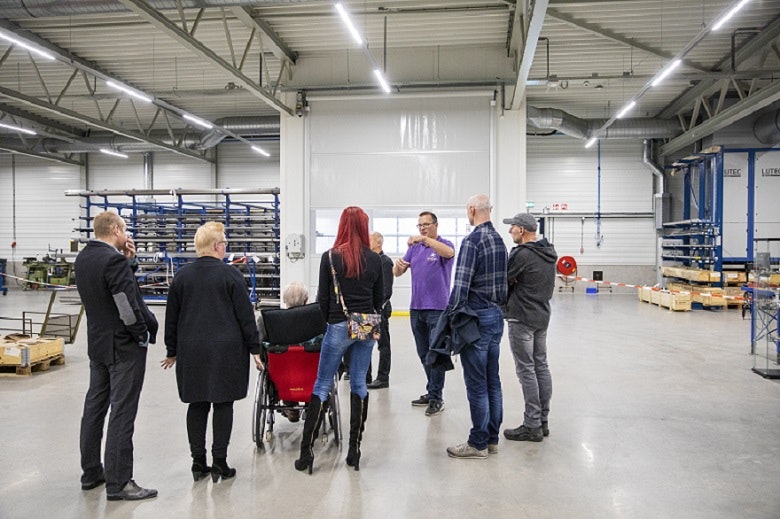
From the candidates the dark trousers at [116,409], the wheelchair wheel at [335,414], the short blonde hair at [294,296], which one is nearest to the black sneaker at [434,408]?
the wheelchair wheel at [335,414]

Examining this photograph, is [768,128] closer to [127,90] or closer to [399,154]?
[399,154]

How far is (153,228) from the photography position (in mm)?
13203

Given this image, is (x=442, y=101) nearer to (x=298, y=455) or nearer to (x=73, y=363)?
(x=73, y=363)

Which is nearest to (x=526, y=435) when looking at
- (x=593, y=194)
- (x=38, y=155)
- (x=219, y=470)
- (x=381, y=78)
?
(x=219, y=470)

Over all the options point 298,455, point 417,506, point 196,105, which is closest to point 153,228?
point 196,105

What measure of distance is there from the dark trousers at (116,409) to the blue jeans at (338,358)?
980mm

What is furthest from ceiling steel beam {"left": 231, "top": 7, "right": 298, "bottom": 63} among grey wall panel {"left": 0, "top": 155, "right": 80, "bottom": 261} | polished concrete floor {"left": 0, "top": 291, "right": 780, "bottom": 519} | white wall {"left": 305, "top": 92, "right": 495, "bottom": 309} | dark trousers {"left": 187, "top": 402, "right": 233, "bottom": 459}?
grey wall panel {"left": 0, "top": 155, "right": 80, "bottom": 261}

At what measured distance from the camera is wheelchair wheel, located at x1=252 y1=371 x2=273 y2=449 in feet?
11.3

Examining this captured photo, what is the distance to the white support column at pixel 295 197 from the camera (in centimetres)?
1091

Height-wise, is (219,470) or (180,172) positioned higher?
(180,172)

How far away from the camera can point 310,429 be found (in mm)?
3143

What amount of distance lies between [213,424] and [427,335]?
1954 millimetres

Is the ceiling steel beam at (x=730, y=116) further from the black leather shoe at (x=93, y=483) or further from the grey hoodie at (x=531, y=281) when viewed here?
the black leather shoe at (x=93, y=483)

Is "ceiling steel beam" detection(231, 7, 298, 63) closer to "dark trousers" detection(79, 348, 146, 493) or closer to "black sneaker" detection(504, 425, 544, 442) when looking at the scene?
"dark trousers" detection(79, 348, 146, 493)
